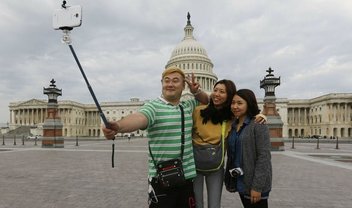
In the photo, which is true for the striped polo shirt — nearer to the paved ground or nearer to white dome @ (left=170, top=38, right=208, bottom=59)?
the paved ground

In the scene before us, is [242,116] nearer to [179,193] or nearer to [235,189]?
[235,189]

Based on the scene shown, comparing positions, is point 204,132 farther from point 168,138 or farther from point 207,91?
point 207,91

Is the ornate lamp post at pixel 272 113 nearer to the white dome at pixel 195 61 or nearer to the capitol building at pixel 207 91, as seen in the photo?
the capitol building at pixel 207 91

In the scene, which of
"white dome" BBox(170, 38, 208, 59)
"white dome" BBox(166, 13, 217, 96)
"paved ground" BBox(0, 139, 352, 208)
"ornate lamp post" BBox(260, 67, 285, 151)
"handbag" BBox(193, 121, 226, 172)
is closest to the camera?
"handbag" BBox(193, 121, 226, 172)

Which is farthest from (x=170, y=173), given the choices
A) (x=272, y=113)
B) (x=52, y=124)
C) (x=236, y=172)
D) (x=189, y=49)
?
(x=189, y=49)

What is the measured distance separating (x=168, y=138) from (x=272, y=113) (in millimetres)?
23266

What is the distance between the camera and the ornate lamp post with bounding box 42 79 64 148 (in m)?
29.2

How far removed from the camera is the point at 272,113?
2503 centimetres

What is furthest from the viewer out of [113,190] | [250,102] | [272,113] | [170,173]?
[272,113]

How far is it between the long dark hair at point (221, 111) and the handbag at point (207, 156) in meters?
0.31

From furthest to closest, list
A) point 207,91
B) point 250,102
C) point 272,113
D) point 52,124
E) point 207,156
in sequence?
point 207,91 < point 52,124 < point 272,113 < point 250,102 < point 207,156

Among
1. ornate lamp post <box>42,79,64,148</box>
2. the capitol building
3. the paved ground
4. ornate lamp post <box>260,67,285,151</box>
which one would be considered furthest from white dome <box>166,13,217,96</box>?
the paved ground

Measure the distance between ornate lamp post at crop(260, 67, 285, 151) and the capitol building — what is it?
7560 centimetres

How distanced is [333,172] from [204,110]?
36.8ft
